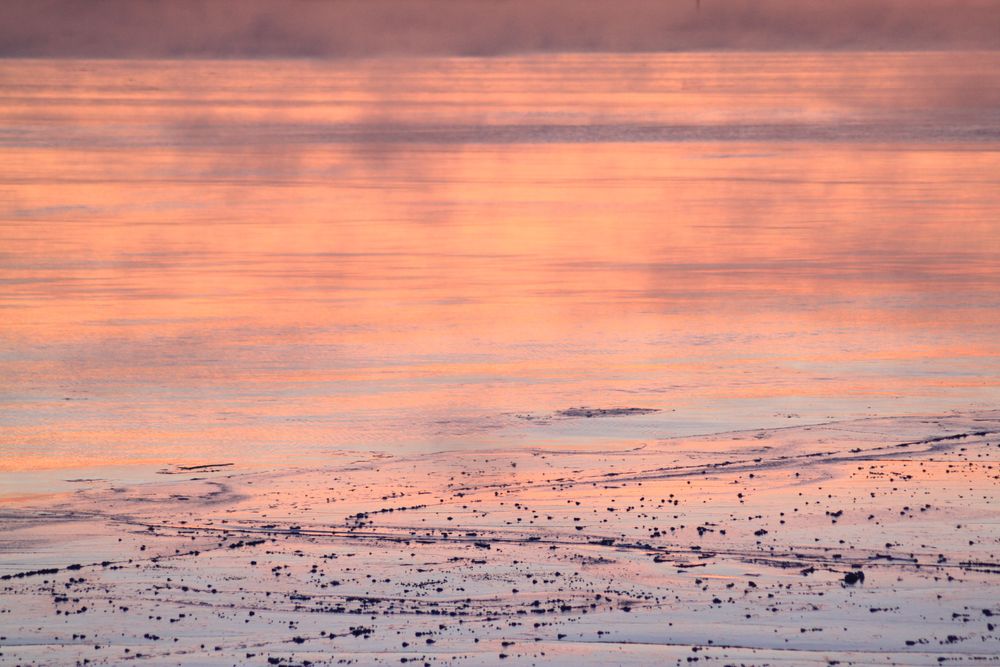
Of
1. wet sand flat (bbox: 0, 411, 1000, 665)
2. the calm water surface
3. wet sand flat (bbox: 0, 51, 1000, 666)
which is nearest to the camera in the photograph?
wet sand flat (bbox: 0, 411, 1000, 665)

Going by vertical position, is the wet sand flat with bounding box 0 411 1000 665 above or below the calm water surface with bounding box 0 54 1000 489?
below

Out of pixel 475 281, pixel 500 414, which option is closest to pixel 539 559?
pixel 500 414

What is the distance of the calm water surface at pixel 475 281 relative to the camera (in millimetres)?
14266

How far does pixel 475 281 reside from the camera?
19.9 metres

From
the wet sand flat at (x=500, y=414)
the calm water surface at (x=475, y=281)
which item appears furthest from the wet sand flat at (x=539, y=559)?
the calm water surface at (x=475, y=281)

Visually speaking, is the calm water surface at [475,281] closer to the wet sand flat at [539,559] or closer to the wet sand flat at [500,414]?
the wet sand flat at [500,414]

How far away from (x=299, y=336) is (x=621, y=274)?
4.87 m

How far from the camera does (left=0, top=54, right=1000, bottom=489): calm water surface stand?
1427cm

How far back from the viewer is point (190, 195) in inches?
1064

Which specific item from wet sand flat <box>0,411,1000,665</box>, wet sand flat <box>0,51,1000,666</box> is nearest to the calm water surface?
wet sand flat <box>0,51,1000,666</box>

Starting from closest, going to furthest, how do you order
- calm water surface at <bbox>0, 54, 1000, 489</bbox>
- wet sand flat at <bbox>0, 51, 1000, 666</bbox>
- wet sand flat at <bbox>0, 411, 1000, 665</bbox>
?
wet sand flat at <bbox>0, 411, 1000, 665</bbox>
wet sand flat at <bbox>0, 51, 1000, 666</bbox>
calm water surface at <bbox>0, 54, 1000, 489</bbox>

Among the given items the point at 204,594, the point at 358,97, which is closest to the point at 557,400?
the point at 204,594

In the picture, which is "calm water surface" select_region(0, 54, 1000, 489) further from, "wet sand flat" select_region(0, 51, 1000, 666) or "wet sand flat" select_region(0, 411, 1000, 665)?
"wet sand flat" select_region(0, 411, 1000, 665)

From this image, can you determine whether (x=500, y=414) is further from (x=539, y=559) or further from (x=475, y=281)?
(x=475, y=281)
